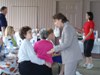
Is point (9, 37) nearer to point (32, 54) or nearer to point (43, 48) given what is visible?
point (43, 48)

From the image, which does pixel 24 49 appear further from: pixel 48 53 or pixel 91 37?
pixel 91 37

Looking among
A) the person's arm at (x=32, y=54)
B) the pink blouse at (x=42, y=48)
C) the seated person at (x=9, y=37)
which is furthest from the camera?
the seated person at (x=9, y=37)

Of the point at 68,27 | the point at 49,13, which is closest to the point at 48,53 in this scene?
the point at 68,27

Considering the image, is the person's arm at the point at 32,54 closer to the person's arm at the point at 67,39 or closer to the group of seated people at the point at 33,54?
the group of seated people at the point at 33,54

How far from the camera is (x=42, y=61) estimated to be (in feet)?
12.6

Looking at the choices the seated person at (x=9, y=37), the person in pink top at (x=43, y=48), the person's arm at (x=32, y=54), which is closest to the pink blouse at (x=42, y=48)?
the person in pink top at (x=43, y=48)

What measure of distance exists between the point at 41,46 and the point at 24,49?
288 mm

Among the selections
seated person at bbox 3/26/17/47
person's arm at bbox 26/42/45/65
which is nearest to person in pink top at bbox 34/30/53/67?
person's arm at bbox 26/42/45/65

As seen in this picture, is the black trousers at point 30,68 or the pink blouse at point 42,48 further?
the pink blouse at point 42,48

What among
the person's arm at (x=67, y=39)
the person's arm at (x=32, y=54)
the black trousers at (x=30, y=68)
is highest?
the person's arm at (x=67, y=39)

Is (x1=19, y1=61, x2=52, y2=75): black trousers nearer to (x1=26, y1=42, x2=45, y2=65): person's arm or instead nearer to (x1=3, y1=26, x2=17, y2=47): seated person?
(x1=26, y1=42, x2=45, y2=65): person's arm

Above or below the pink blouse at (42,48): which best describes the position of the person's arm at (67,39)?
above

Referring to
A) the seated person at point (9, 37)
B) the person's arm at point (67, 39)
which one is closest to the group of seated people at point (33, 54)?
the person's arm at point (67, 39)

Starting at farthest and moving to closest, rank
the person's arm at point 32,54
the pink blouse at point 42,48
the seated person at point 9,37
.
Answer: the seated person at point 9,37 → the pink blouse at point 42,48 → the person's arm at point 32,54
